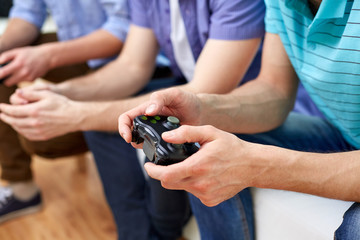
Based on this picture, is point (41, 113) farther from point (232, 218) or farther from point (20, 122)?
point (232, 218)

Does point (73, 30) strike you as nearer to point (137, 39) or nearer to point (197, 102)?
point (137, 39)

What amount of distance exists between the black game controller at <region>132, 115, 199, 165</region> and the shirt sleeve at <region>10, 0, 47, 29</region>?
99 centimetres

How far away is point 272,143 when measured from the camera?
2.55 feet

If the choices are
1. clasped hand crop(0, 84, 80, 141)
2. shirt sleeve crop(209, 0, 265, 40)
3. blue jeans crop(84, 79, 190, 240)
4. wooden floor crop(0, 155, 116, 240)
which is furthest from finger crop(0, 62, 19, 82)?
shirt sleeve crop(209, 0, 265, 40)

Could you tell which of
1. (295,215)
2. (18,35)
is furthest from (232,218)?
(18,35)

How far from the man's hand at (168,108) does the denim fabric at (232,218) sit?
0.56 ft

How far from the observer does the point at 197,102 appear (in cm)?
70

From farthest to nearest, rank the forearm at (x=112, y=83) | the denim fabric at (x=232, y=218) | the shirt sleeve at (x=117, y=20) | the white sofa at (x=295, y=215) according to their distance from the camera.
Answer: the shirt sleeve at (x=117, y=20)
the forearm at (x=112, y=83)
the denim fabric at (x=232, y=218)
the white sofa at (x=295, y=215)

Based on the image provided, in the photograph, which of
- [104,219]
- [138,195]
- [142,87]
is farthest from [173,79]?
[104,219]

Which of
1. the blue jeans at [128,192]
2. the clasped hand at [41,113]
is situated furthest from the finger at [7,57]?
the blue jeans at [128,192]

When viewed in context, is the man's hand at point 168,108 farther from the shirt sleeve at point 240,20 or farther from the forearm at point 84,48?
the forearm at point 84,48

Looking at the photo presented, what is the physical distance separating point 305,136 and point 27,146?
87 centimetres

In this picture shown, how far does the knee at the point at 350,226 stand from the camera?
543mm

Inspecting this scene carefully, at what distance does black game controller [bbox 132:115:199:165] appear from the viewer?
522 millimetres
